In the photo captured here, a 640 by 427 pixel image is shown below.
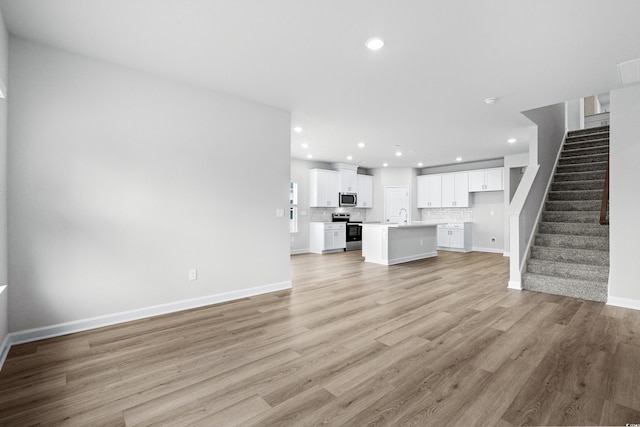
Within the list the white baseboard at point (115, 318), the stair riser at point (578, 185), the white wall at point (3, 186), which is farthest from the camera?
the stair riser at point (578, 185)

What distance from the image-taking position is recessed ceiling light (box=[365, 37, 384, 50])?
265 centimetres

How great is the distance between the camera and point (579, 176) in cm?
562

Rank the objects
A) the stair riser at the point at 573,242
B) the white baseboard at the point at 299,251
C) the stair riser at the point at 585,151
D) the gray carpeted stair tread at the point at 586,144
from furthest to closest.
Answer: the white baseboard at the point at 299,251
the gray carpeted stair tread at the point at 586,144
the stair riser at the point at 585,151
the stair riser at the point at 573,242

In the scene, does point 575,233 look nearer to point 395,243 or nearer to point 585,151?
point 585,151

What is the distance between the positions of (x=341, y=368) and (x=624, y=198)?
3934mm

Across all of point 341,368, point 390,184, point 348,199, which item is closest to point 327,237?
point 348,199

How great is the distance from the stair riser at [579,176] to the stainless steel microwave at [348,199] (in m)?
4.90

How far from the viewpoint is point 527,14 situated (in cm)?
232

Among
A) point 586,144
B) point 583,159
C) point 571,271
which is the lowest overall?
point 571,271

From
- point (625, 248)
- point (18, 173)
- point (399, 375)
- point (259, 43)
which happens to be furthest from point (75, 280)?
point (625, 248)

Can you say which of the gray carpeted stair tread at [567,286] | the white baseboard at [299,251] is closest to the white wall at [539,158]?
the gray carpeted stair tread at [567,286]

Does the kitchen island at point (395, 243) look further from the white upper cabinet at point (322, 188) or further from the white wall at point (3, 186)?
the white wall at point (3, 186)

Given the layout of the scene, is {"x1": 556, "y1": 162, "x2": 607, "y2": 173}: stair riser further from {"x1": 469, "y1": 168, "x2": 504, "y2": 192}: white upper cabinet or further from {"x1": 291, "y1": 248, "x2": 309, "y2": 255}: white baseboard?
{"x1": 291, "y1": 248, "x2": 309, "y2": 255}: white baseboard

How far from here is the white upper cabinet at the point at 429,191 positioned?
31.5 ft
